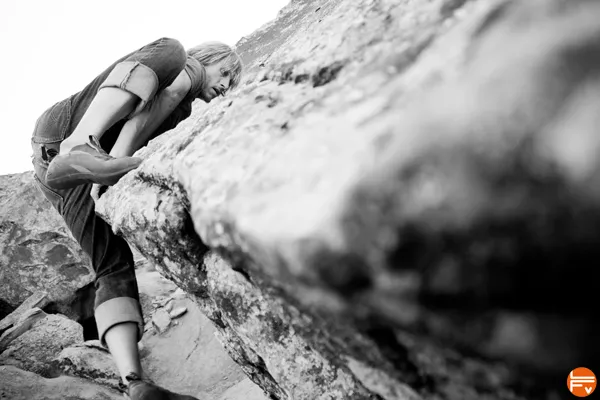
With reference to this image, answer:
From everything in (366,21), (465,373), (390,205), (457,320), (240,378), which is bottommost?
(240,378)

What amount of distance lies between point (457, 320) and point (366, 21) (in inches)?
21.3

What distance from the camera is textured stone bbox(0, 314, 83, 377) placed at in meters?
2.73

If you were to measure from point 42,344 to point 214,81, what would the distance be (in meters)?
2.59

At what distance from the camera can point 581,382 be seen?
0.35 m

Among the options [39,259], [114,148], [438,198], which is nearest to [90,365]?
[114,148]

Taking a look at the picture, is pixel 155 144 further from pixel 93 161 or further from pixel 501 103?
pixel 501 103

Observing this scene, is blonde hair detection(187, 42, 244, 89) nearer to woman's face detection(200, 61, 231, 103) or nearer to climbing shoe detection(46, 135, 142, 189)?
woman's face detection(200, 61, 231, 103)

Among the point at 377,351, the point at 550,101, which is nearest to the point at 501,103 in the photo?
the point at 550,101

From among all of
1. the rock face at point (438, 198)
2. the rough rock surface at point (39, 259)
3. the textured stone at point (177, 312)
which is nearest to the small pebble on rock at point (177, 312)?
the textured stone at point (177, 312)

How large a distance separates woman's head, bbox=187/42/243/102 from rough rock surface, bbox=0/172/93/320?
254cm

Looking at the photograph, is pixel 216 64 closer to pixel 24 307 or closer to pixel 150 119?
pixel 150 119

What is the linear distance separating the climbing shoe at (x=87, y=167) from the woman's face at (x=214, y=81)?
74 cm

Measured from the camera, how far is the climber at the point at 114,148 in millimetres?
1227

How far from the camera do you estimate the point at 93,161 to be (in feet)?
3.87
